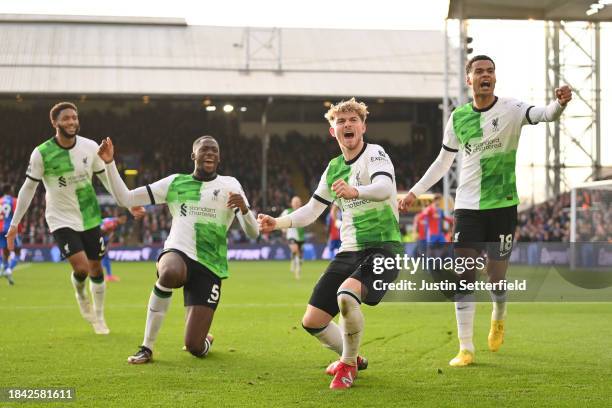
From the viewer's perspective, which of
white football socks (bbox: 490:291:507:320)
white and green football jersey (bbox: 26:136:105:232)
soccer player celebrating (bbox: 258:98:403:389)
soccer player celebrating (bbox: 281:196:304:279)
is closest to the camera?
soccer player celebrating (bbox: 258:98:403:389)

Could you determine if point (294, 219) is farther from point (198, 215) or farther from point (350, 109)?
point (198, 215)

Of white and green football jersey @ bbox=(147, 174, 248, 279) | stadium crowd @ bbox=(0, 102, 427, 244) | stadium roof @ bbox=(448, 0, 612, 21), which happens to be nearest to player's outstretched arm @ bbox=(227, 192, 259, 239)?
white and green football jersey @ bbox=(147, 174, 248, 279)

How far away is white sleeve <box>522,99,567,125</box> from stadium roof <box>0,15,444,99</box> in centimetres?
3192

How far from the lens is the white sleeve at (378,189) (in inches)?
279

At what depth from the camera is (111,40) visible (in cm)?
4403

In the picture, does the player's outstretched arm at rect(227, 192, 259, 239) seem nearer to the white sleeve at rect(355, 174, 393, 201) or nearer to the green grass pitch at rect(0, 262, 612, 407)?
the green grass pitch at rect(0, 262, 612, 407)

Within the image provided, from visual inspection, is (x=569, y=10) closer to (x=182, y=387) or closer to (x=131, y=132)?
(x=182, y=387)

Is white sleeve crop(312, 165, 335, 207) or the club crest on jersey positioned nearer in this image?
white sleeve crop(312, 165, 335, 207)

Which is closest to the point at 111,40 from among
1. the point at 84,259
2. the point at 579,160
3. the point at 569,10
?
the point at 579,160

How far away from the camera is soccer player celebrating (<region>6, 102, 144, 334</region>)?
420 inches

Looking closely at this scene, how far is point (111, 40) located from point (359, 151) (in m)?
38.2

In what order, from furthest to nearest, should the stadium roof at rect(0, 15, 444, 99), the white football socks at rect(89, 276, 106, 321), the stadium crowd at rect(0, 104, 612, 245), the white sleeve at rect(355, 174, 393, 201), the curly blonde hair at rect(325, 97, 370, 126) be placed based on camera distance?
the stadium crowd at rect(0, 104, 612, 245) < the stadium roof at rect(0, 15, 444, 99) < the white football socks at rect(89, 276, 106, 321) < the curly blonde hair at rect(325, 97, 370, 126) < the white sleeve at rect(355, 174, 393, 201)

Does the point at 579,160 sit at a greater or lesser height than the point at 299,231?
greater

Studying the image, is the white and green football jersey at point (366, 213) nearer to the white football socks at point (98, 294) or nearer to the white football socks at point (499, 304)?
the white football socks at point (499, 304)
